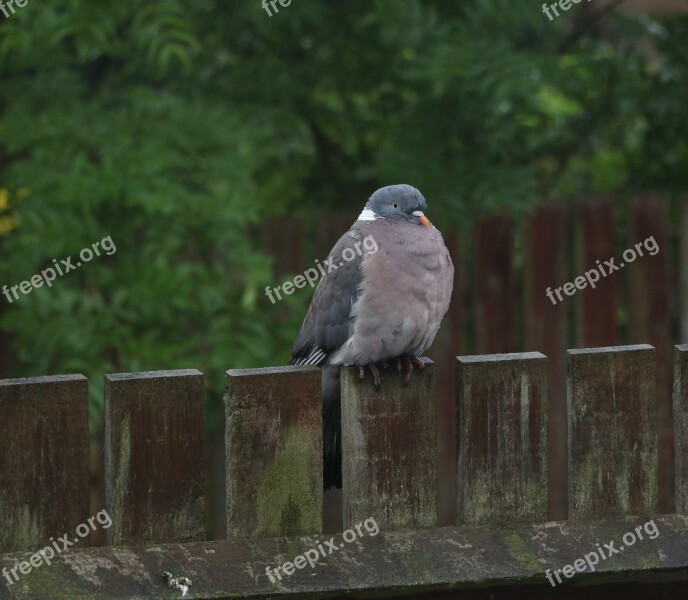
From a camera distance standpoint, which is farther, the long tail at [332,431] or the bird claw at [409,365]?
the long tail at [332,431]

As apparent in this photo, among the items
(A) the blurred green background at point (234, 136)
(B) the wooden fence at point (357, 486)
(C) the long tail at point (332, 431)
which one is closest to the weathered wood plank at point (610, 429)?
(B) the wooden fence at point (357, 486)

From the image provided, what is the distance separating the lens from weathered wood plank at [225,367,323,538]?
6.18 feet

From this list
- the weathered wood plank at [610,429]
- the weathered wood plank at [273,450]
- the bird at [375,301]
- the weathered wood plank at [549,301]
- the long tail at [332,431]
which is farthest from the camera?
the weathered wood plank at [549,301]

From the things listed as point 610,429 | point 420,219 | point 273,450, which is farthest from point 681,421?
point 420,219

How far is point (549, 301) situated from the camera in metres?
5.01

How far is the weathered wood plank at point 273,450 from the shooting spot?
1883mm

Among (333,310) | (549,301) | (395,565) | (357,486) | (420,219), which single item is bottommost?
(395,565)

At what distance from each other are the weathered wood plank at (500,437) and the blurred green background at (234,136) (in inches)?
83.8

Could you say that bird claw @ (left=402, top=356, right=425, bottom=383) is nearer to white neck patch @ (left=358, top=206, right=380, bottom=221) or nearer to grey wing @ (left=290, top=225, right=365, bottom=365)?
grey wing @ (left=290, top=225, right=365, bottom=365)

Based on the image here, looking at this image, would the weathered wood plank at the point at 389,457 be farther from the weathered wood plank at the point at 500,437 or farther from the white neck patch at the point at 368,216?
the white neck patch at the point at 368,216

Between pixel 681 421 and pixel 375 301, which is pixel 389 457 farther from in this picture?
pixel 375 301

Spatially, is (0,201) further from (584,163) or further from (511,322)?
(584,163)

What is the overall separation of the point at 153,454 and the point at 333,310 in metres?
1.21

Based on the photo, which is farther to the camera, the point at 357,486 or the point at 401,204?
the point at 401,204
